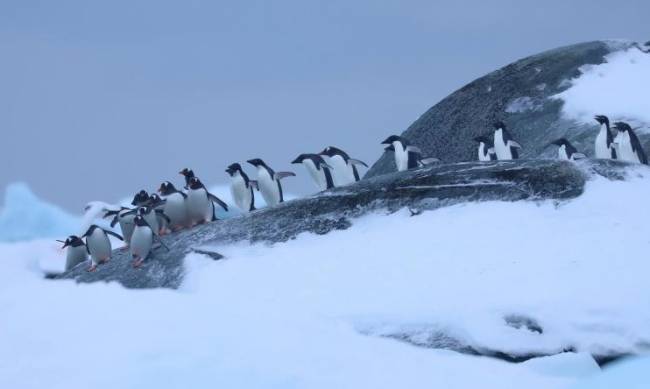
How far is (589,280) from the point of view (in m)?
9.30

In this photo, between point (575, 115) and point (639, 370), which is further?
point (575, 115)

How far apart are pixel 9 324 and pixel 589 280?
19.3ft

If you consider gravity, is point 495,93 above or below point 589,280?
above

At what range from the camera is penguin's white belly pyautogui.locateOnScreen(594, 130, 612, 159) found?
1574cm

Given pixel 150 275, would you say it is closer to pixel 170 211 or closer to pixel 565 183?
pixel 170 211

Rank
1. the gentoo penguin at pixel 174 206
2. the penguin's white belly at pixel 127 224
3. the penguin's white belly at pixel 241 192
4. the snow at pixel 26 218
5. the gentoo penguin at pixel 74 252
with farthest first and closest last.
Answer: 1. the snow at pixel 26 218
2. the penguin's white belly at pixel 241 192
3. the gentoo penguin at pixel 74 252
4. the penguin's white belly at pixel 127 224
5. the gentoo penguin at pixel 174 206

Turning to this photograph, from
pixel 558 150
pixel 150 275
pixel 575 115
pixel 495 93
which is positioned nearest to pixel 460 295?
pixel 150 275

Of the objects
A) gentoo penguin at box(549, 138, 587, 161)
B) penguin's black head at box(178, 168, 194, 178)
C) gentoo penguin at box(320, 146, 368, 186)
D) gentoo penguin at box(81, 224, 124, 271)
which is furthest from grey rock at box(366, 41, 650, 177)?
gentoo penguin at box(81, 224, 124, 271)

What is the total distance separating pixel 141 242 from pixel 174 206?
1.48 meters

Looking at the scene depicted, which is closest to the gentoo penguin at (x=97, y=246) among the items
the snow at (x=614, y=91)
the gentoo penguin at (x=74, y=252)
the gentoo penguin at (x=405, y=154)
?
the gentoo penguin at (x=74, y=252)

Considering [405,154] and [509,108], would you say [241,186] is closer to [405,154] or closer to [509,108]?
[405,154]

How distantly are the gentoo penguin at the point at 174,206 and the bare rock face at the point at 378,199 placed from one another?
39.8 inches

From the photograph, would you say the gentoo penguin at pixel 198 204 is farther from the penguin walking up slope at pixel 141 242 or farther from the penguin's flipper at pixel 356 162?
the penguin's flipper at pixel 356 162

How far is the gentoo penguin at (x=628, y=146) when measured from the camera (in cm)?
1570
